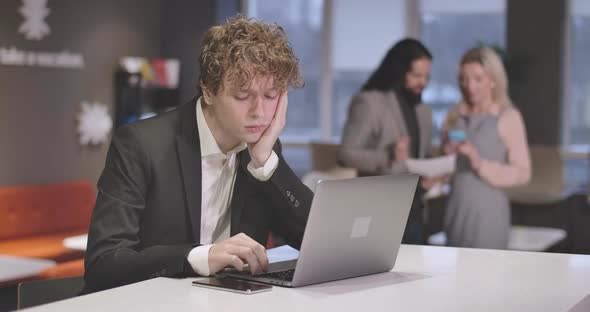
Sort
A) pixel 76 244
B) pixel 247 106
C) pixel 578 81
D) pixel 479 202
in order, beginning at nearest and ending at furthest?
pixel 247 106
pixel 479 202
pixel 76 244
pixel 578 81

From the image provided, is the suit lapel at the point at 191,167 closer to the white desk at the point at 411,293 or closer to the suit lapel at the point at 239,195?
the suit lapel at the point at 239,195

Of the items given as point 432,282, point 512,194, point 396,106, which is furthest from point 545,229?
point 432,282

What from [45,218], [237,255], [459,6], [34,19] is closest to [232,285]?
[237,255]

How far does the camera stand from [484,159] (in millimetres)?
4965

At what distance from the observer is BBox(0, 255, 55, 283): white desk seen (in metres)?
4.11

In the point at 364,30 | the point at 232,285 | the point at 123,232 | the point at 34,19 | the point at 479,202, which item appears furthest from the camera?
the point at 364,30

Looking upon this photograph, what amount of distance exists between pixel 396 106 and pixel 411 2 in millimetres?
7030

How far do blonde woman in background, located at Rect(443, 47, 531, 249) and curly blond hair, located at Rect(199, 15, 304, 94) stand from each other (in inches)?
95.0

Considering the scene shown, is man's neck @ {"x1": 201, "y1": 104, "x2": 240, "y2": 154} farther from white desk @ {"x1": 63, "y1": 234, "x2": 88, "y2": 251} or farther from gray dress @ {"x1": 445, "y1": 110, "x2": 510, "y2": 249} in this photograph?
white desk @ {"x1": 63, "y1": 234, "x2": 88, "y2": 251}

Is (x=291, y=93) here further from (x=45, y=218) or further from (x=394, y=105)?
(x=394, y=105)

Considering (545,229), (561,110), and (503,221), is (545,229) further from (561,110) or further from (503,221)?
(503,221)

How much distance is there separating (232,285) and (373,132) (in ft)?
9.69

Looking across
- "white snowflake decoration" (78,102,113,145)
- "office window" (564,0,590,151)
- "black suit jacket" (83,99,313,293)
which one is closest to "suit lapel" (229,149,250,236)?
"black suit jacket" (83,99,313,293)

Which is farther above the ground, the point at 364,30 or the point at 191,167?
the point at 364,30
